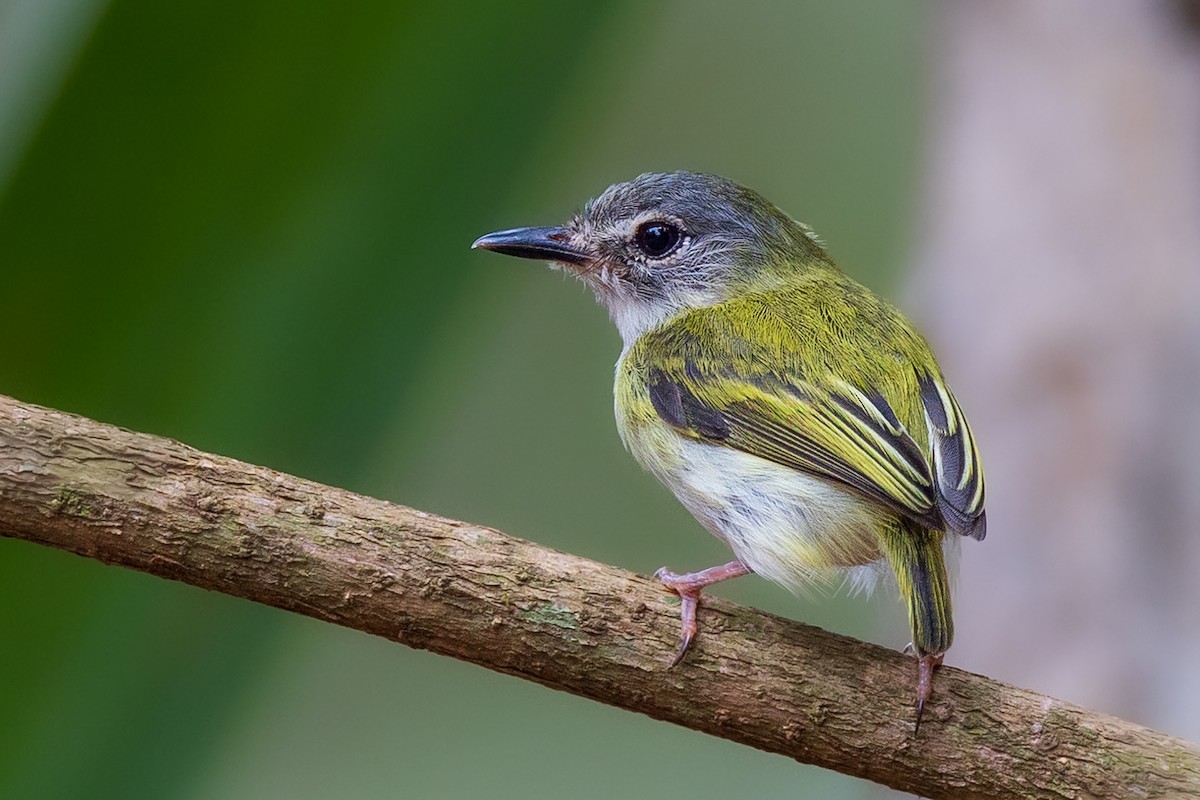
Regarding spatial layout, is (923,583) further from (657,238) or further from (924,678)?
(657,238)

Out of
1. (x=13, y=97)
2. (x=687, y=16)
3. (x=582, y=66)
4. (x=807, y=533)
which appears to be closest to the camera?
(x=13, y=97)

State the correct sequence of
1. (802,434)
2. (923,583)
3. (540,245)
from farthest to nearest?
(540,245) < (802,434) < (923,583)

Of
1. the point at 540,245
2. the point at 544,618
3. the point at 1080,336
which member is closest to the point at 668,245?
the point at 540,245

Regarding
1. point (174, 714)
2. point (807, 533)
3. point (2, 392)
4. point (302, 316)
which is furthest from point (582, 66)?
point (174, 714)

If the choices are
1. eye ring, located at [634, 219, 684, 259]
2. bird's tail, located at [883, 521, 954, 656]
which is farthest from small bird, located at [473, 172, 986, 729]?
eye ring, located at [634, 219, 684, 259]

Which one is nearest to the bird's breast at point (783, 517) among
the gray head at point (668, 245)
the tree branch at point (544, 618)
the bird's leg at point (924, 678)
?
the tree branch at point (544, 618)

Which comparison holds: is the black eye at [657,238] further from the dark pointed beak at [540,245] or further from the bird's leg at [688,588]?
the bird's leg at [688,588]

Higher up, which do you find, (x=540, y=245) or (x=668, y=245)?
(x=668, y=245)

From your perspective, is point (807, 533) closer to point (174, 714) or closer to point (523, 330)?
point (174, 714)
